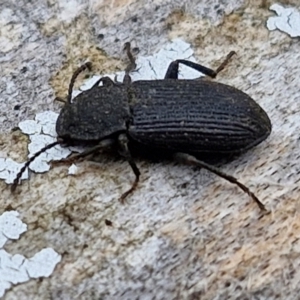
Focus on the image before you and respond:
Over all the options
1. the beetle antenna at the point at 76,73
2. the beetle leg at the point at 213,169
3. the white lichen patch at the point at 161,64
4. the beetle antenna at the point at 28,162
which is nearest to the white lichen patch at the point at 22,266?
the beetle antenna at the point at 28,162

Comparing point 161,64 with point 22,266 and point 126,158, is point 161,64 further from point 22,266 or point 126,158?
point 22,266

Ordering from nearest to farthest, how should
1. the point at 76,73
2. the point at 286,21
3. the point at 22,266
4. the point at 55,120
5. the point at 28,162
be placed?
the point at 22,266 < the point at 28,162 < the point at 55,120 < the point at 76,73 < the point at 286,21

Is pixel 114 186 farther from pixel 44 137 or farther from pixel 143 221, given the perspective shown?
pixel 44 137

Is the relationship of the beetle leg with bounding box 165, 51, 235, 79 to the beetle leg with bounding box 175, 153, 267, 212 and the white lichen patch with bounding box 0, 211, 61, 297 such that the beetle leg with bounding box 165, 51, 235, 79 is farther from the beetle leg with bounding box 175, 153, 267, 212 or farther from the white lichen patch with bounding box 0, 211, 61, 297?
the white lichen patch with bounding box 0, 211, 61, 297

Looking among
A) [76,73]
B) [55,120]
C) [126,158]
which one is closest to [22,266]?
[126,158]

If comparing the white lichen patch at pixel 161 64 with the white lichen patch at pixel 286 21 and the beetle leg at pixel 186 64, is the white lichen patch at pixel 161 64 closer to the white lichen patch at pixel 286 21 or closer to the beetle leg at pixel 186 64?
the beetle leg at pixel 186 64

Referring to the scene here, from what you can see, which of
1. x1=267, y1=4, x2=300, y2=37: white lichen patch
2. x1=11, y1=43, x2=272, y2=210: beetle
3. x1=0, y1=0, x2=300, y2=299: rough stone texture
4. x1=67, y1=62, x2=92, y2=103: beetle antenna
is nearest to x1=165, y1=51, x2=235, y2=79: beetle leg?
x1=0, y1=0, x2=300, y2=299: rough stone texture
